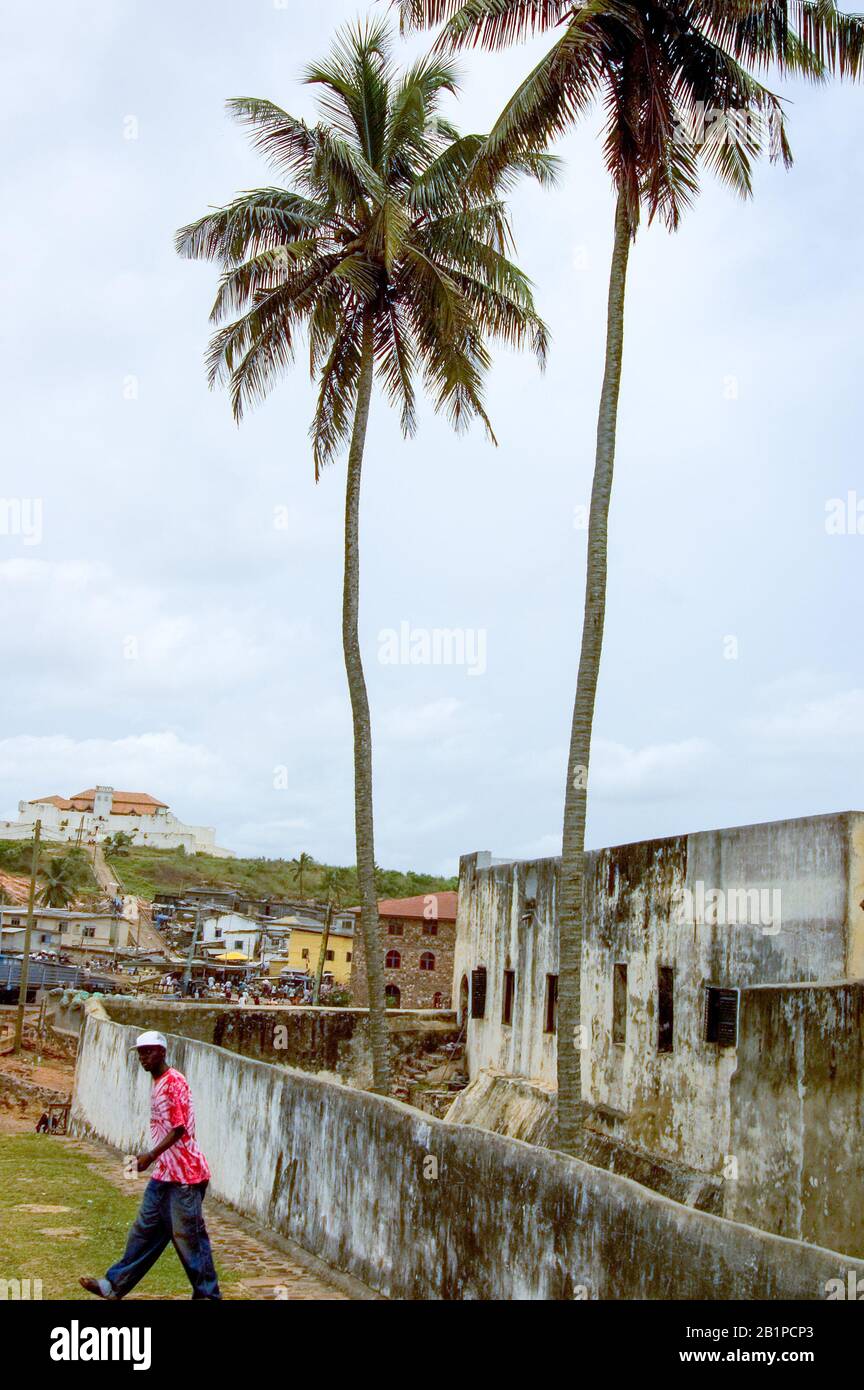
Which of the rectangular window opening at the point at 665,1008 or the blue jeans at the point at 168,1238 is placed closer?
the blue jeans at the point at 168,1238

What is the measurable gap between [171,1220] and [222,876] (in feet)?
371

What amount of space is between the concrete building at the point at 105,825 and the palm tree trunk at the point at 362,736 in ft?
379

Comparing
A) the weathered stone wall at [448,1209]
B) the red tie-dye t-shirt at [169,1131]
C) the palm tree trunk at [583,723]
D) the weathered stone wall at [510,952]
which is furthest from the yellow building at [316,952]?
the red tie-dye t-shirt at [169,1131]

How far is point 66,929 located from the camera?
74.8 m

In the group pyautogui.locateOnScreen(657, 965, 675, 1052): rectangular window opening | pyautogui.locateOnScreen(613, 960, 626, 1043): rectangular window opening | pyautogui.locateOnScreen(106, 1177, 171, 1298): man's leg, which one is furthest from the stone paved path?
pyautogui.locateOnScreen(613, 960, 626, 1043): rectangular window opening

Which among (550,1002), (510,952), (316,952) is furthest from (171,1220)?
(316,952)

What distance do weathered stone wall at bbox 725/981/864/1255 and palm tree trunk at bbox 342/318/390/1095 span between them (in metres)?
7.96

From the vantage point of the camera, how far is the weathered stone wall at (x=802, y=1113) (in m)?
8.92

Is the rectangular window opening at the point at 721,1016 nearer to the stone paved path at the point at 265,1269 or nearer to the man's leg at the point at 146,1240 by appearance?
the stone paved path at the point at 265,1269

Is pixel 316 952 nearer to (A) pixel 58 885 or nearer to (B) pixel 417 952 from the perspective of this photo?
(B) pixel 417 952
